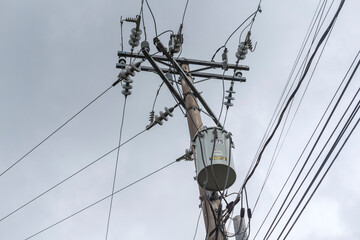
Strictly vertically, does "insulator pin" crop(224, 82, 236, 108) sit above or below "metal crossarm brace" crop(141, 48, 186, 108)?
above

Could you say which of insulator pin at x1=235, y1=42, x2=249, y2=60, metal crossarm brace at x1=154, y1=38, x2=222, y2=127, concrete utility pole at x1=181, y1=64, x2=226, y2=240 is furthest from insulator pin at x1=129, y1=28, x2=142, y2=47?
insulator pin at x1=235, y1=42, x2=249, y2=60

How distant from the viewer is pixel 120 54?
23.8 feet

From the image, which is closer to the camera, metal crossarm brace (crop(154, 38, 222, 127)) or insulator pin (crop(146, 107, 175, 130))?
metal crossarm brace (crop(154, 38, 222, 127))

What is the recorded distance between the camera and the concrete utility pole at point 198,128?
4527 mm

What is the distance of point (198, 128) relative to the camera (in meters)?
5.34

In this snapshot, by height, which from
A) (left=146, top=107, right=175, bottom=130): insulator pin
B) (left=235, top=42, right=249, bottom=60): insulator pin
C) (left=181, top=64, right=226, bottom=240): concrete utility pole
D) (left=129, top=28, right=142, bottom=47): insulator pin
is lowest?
(left=181, top=64, right=226, bottom=240): concrete utility pole

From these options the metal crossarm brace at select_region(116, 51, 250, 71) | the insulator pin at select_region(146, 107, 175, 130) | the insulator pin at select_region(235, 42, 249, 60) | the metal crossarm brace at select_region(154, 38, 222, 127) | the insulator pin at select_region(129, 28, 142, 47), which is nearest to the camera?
the metal crossarm brace at select_region(154, 38, 222, 127)

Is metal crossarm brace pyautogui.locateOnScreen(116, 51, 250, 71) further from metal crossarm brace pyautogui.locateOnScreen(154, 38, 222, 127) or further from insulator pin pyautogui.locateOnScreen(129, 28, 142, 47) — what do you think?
metal crossarm brace pyautogui.locateOnScreen(154, 38, 222, 127)

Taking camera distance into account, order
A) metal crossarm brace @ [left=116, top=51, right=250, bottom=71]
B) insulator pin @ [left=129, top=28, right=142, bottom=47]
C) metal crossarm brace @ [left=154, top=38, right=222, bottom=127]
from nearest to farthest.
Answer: metal crossarm brace @ [left=154, top=38, right=222, bottom=127] → metal crossarm brace @ [left=116, top=51, right=250, bottom=71] → insulator pin @ [left=129, top=28, right=142, bottom=47]

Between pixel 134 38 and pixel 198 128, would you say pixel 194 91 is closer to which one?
pixel 198 128

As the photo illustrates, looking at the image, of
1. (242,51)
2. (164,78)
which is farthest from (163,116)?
(242,51)

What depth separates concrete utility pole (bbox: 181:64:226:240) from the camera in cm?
453

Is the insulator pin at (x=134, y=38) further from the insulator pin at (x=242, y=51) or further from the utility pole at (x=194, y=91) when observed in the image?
the insulator pin at (x=242, y=51)

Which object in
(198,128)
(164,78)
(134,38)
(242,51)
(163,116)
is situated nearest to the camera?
(198,128)
